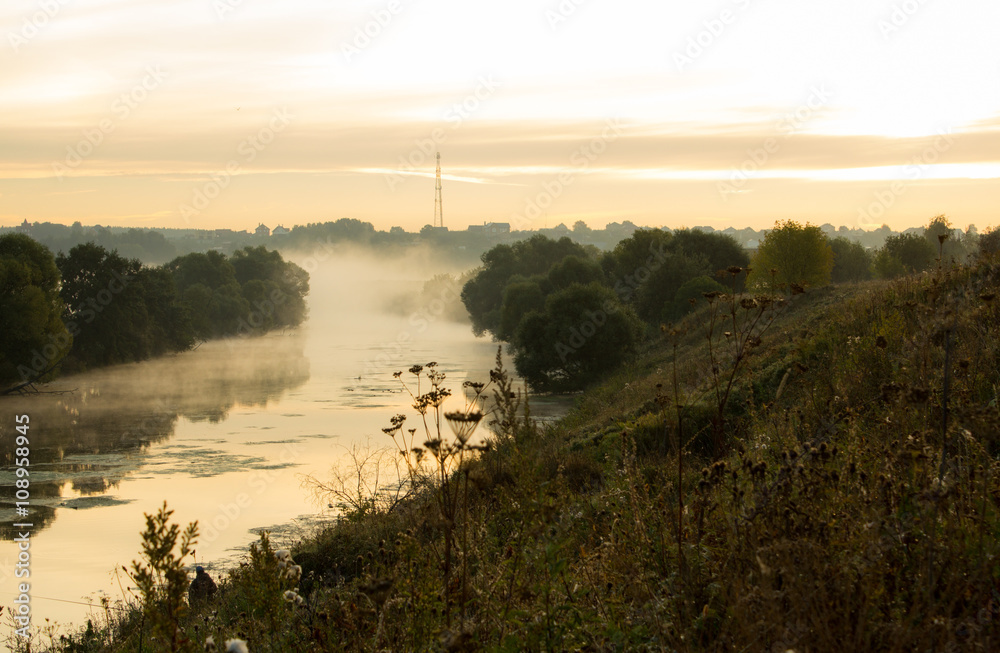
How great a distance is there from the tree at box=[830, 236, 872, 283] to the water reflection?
5886 centimetres

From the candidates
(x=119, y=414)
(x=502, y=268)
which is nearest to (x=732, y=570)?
(x=119, y=414)

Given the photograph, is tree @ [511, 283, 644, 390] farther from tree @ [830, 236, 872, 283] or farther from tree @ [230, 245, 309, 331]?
tree @ [230, 245, 309, 331]

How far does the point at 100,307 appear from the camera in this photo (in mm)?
64500

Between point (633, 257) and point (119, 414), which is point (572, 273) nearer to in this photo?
point (633, 257)

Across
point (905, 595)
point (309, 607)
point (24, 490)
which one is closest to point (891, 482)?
point (905, 595)

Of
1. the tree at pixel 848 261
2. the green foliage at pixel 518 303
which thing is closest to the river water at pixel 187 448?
the green foliage at pixel 518 303

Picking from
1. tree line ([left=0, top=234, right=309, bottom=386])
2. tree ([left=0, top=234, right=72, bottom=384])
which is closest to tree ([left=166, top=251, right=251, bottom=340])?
tree line ([left=0, top=234, right=309, bottom=386])

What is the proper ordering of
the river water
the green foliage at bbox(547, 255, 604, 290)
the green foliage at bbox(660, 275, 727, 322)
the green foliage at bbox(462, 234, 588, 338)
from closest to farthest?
1. the river water
2. the green foliage at bbox(660, 275, 727, 322)
3. the green foliage at bbox(547, 255, 604, 290)
4. the green foliage at bbox(462, 234, 588, 338)

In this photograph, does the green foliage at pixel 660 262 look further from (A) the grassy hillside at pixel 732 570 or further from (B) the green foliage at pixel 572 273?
(A) the grassy hillside at pixel 732 570

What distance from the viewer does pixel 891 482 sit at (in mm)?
A: 3604

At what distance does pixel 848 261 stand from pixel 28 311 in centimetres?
8057

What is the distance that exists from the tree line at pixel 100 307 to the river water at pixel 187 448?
2.07 m

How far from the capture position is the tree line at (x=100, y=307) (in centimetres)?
5100

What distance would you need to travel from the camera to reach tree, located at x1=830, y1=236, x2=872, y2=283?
87625 mm
